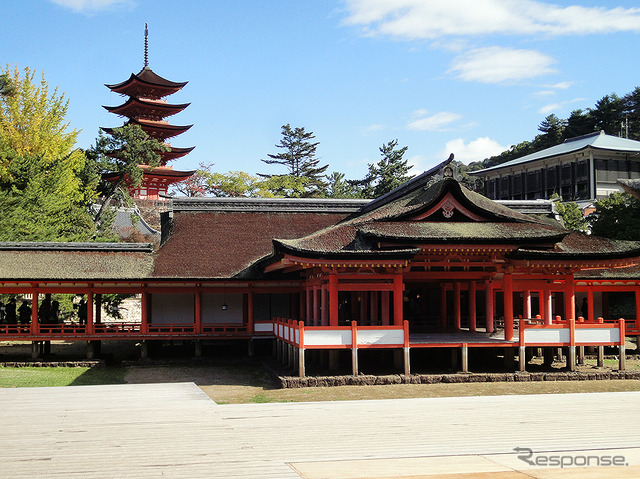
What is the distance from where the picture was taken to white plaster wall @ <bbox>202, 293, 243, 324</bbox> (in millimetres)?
31422

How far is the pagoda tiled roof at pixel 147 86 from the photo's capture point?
70500mm

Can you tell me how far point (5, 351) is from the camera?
105 ft

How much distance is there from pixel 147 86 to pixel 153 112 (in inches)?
104

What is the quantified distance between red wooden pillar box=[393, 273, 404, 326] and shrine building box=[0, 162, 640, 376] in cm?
4

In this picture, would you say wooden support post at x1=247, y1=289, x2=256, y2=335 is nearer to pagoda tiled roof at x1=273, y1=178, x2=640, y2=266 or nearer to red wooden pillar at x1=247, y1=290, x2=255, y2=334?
red wooden pillar at x1=247, y1=290, x2=255, y2=334

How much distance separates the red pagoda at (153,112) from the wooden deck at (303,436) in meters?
51.9

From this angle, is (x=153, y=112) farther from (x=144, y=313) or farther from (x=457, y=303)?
(x=457, y=303)

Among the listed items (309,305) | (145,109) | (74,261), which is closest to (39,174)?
(74,261)

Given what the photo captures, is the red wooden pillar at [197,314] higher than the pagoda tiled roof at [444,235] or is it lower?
lower

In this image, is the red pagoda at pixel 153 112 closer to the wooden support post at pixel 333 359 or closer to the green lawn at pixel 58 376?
the green lawn at pixel 58 376

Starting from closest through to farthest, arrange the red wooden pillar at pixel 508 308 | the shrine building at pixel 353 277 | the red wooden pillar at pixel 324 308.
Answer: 1. the shrine building at pixel 353 277
2. the red wooden pillar at pixel 508 308
3. the red wooden pillar at pixel 324 308

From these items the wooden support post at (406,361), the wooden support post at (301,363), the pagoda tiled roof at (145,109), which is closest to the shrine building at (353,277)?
the wooden support post at (406,361)

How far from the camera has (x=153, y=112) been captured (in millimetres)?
72188

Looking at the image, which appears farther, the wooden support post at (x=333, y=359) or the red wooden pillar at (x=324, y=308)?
the red wooden pillar at (x=324, y=308)
